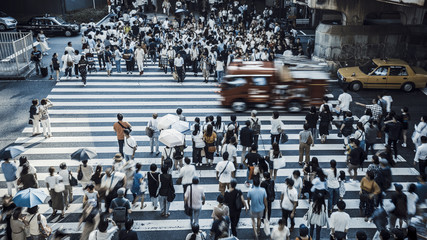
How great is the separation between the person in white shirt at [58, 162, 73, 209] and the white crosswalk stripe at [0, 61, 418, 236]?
0.24m

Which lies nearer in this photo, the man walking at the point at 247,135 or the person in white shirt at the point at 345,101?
the man walking at the point at 247,135

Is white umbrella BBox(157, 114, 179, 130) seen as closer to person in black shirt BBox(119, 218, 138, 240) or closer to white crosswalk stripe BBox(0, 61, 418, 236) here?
white crosswalk stripe BBox(0, 61, 418, 236)

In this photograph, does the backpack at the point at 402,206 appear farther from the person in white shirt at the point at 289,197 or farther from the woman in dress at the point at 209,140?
the woman in dress at the point at 209,140

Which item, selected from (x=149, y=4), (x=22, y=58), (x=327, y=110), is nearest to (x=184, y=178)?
(x=327, y=110)

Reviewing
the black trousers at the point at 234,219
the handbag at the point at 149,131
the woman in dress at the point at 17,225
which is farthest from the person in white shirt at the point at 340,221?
the handbag at the point at 149,131

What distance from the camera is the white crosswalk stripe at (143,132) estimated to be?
397 inches

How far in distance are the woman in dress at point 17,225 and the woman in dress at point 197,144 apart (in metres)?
5.38

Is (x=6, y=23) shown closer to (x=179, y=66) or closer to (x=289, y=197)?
(x=179, y=66)

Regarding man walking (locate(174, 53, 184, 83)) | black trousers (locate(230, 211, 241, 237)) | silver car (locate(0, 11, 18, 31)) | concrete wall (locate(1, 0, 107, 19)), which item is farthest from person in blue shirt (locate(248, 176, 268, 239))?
concrete wall (locate(1, 0, 107, 19))

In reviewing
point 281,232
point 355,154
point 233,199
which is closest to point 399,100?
point 355,154

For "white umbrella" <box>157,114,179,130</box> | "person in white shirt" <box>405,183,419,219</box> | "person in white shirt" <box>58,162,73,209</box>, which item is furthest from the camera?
"white umbrella" <box>157,114,179,130</box>

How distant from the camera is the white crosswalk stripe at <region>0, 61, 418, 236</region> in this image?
10086 mm

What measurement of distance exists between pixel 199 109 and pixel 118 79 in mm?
5844

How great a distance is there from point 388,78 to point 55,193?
1617cm
